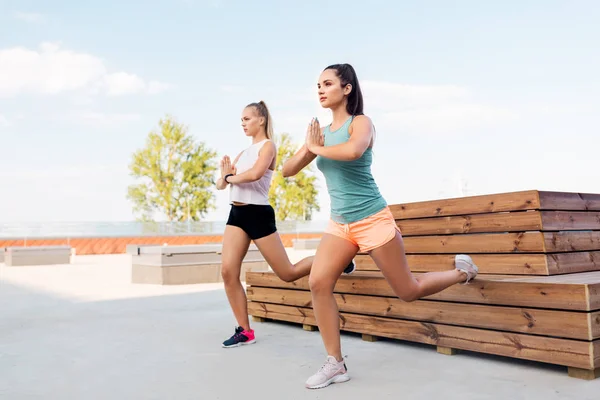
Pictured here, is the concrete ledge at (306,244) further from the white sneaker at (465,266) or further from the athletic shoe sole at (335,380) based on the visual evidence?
the athletic shoe sole at (335,380)

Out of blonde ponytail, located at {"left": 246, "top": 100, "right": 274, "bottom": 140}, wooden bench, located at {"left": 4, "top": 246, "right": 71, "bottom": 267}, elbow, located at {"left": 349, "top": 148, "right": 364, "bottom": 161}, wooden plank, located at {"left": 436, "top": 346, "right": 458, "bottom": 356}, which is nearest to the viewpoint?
elbow, located at {"left": 349, "top": 148, "right": 364, "bottom": 161}

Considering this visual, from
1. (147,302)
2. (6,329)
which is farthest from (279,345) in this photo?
(147,302)

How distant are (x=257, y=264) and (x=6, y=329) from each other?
17.9ft

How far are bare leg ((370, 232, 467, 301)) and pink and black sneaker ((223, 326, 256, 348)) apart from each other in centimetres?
153

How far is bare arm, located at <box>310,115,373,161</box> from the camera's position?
293 cm

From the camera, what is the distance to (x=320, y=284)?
312cm

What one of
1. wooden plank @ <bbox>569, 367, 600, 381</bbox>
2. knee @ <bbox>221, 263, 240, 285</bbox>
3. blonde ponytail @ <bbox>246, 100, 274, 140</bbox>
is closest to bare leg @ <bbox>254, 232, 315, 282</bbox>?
knee @ <bbox>221, 263, 240, 285</bbox>

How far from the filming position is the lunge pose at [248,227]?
413cm

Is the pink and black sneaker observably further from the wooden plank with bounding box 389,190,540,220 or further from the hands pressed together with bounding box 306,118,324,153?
the hands pressed together with bounding box 306,118,324,153

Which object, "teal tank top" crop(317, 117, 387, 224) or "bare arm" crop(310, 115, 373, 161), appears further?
"teal tank top" crop(317, 117, 387, 224)

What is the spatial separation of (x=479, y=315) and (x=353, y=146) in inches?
54.5

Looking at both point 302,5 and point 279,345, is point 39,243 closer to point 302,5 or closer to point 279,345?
point 302,5

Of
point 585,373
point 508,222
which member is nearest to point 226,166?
point 508,222

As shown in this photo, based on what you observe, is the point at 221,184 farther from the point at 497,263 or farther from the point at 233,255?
the point at 497,263
